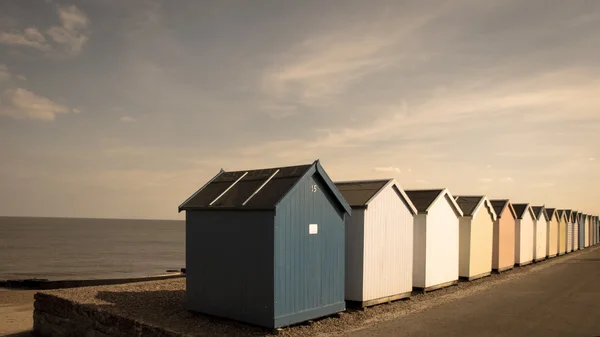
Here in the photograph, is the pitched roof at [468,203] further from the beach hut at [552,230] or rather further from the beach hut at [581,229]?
the beach hut at [581,229]

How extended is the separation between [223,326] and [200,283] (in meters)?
1.76

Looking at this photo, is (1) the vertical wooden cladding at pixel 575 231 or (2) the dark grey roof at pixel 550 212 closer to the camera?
(2) the dark grey roof at pixel 550 212

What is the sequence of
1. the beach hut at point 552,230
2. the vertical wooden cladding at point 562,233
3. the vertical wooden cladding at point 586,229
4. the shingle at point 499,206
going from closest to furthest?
the shingle at point 499,206, the beach hut at point 552,230, the vertical wooden cladding at point 562,233, the vertical wooden cladding at point 586,229

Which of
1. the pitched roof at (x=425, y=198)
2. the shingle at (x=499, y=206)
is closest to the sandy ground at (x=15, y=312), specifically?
the pitched roof at (x=425, y=198)

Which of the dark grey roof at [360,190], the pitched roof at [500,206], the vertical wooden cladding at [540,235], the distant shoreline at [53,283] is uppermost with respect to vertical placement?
the dark grey roof at [360,190]

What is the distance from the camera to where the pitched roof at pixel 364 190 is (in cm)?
1622

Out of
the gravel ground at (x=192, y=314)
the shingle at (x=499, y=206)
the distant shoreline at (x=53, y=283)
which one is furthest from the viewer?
the distant shoreline at (x=53, y=283)

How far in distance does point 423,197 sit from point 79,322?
45.4 ft

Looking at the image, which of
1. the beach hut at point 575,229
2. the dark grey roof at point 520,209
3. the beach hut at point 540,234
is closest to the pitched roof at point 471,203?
the dark grey roof at point 520,209

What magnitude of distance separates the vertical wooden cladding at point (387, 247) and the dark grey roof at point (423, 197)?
1.67 meters

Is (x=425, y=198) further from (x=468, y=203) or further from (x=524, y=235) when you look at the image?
(x=524, y=235)

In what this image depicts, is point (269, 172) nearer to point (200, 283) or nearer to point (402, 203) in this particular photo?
point (200, 283)

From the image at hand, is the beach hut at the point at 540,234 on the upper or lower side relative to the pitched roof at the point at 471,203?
lower

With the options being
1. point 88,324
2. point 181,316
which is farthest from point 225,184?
point 88,324
